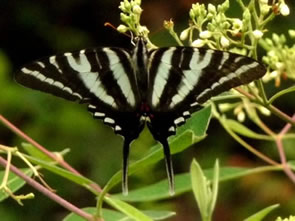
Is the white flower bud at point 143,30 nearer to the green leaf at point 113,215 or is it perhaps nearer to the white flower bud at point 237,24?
the white flower bud at point 237,24

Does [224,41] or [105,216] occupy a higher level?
[224,41]

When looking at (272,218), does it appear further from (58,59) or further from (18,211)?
(58,59)

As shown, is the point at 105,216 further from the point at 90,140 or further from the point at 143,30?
the point at 90,140

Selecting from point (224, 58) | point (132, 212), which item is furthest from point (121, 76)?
point (132, 212)

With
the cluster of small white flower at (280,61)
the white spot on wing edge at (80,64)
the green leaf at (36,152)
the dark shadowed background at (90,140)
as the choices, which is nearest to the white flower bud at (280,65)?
the cluster of small white flower at (280,61)

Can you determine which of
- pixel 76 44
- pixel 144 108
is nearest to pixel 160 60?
pixel 144 108

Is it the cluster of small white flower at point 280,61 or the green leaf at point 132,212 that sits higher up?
the cluster of small white flower at point 280,61
